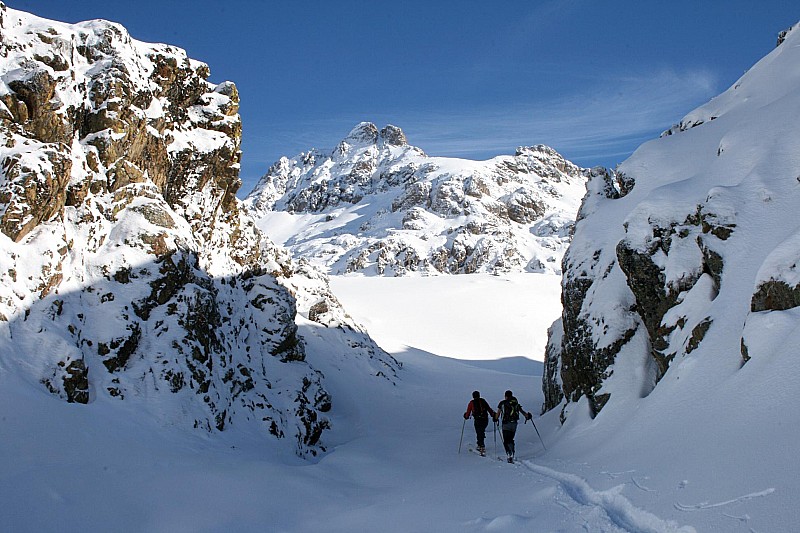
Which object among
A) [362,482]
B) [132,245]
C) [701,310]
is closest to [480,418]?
[362,482]

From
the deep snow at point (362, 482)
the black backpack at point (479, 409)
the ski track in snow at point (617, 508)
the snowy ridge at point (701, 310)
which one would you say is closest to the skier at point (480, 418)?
the black backpack at point (479, 409)

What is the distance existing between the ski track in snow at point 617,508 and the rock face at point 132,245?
744 cm

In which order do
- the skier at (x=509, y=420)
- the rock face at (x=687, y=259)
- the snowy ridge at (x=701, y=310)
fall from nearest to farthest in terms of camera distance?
the snowy ridge at (x=701, y=310) < the rock face at (x=687, y=259) < the skier at (x=509, y=420)

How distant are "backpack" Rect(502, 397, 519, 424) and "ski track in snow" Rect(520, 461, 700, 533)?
3.33 meters

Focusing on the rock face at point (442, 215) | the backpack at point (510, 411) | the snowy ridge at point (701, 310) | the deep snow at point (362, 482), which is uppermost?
the rock face at point (442, 215)

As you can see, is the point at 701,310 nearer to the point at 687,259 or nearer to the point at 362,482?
the point at 687,259

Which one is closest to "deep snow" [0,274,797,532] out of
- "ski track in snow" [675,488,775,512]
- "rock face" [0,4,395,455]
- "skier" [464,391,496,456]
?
"ski track in snow" [675,488,775,512]

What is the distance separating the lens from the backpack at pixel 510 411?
10938 mm

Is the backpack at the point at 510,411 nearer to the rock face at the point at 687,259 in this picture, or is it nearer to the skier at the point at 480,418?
the skier at the point at 480,418

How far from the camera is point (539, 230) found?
4902 inches

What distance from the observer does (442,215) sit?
133 m

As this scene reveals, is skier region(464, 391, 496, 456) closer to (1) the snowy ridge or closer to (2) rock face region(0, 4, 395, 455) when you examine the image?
(1) the snowy ridge

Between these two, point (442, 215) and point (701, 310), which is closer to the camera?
point (701, 310)

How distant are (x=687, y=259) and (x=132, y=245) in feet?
38.6
